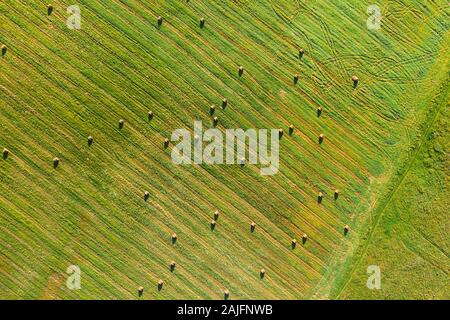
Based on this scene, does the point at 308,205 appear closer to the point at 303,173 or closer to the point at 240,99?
the point at 303,173

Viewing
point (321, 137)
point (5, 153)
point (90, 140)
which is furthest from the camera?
point (321, 137)

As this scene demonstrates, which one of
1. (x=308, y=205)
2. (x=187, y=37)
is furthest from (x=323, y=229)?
(x=187, y=37)

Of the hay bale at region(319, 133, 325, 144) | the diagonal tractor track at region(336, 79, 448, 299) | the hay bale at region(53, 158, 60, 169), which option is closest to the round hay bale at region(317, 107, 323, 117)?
the hay bale at region(319, 133, 325, 144)

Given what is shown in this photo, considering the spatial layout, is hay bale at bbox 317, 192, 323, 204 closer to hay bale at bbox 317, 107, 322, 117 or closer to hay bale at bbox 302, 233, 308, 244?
hay bale at bbox 302, 233, 308, 244

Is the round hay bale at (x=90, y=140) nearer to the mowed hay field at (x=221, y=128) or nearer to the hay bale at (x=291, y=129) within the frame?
the mowed hay field at (x=221, y=128)

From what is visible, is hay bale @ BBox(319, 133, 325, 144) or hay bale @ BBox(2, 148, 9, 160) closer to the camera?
hay bale @ BBox(2, 148, 9, 160)

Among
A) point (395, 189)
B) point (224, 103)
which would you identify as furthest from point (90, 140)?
point (395, 189)

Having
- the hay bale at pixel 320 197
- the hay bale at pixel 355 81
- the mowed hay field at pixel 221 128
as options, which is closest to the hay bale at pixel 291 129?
the mowed hay field at pixel 221 128

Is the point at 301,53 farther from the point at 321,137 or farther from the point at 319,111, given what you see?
the point at 321,137

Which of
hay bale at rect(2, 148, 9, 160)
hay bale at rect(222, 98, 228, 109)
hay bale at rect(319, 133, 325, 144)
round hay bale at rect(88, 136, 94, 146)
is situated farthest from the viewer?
hay bale at rect(319, 133, 325, 144)
